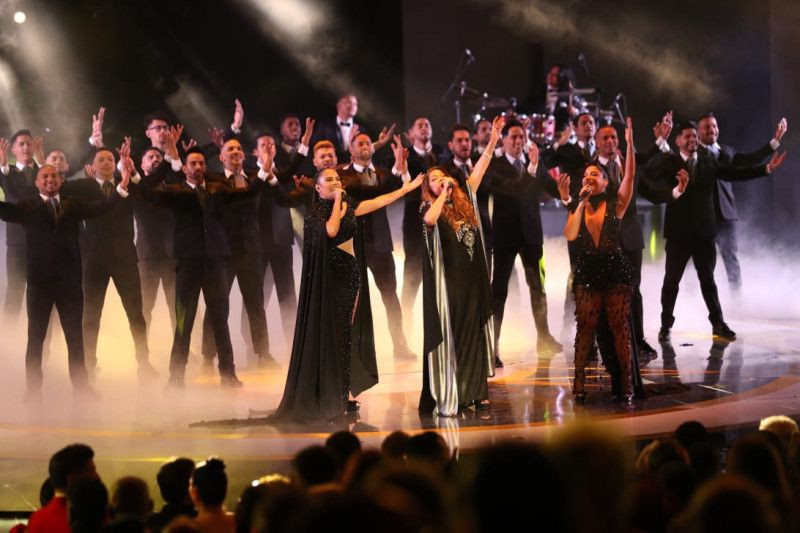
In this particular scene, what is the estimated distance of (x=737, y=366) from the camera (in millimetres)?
9047

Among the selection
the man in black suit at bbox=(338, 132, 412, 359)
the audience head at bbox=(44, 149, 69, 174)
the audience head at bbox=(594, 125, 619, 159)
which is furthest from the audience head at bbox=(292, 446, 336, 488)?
the audience head at bbox=(44, 149, 69, 174)

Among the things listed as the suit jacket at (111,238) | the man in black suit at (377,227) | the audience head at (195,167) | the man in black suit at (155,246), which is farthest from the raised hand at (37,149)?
the man in black suit at (377,227)

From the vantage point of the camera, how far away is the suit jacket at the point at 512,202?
9945mm

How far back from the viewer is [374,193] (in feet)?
30.7

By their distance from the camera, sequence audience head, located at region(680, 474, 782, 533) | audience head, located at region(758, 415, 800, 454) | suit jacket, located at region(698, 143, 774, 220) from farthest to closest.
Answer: suit jacket, located at region(698, 143, 774, 220)
audience head, located at region(758, 415, 800, 454)
audience head, located at region(680, 474, 782, 533)

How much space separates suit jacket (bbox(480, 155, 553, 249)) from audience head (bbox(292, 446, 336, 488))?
653 centimetres

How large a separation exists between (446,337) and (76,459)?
3.69 metres

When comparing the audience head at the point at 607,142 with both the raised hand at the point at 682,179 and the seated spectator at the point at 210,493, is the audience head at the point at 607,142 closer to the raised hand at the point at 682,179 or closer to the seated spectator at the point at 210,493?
the raised hand at the point at 682,179

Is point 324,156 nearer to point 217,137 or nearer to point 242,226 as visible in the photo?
point 242,226

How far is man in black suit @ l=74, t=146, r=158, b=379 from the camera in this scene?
9508 mm

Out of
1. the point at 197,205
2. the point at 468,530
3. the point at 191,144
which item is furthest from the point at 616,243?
the point at 468,530

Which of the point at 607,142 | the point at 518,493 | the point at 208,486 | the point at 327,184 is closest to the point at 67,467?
the point at 208,486

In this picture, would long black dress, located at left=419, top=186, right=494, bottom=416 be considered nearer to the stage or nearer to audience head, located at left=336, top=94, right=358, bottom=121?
the stage

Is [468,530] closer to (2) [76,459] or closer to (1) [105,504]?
(1) [105,504]
